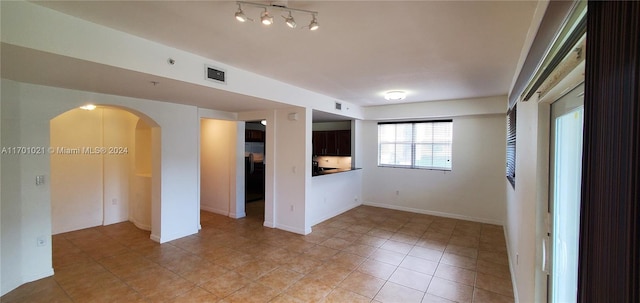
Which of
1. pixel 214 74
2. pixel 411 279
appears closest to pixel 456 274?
pixel 411 279

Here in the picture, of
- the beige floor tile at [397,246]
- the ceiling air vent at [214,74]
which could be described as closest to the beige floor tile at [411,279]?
the beige floor tile at [397,246]

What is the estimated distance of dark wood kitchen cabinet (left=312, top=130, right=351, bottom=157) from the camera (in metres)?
7.00

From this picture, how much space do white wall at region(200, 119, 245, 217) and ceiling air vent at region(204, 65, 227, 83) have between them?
2.57 m

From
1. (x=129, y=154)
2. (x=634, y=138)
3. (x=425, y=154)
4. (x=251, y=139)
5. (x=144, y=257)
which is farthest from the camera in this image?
(x=251, y=139)

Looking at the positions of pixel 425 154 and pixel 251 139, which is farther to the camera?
pixel 251 139

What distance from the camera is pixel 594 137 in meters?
0.73

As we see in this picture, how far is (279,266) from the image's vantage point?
3303 mm

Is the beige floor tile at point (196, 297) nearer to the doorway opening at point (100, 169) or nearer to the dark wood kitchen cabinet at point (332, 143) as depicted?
the doorway opening at point (100, 169)

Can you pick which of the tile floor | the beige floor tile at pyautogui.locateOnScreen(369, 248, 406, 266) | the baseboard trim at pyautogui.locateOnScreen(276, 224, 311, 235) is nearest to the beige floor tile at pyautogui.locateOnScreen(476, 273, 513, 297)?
the tile floor

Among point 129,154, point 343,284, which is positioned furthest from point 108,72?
point 129,154

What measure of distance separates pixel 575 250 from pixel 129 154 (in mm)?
6449

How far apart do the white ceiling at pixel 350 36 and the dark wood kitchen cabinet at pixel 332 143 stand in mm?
3462

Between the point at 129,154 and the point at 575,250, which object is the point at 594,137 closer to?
the point at 575,250

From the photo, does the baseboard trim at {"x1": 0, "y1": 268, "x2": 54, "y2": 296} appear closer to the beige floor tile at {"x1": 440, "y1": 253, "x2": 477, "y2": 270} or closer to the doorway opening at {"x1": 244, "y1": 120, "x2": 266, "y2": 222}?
the doorway opening at {"x1": 244, "y1": 120, "x2": 266, "y2": 222}
